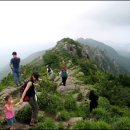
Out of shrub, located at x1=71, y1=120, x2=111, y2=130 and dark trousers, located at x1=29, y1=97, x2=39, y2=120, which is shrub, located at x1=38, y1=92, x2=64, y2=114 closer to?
dark trousers, located at x1=29, y1=97, x2=39, y2=120

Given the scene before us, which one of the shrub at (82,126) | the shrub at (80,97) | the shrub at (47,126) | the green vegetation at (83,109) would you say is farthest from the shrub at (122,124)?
the shrub at (80,97)

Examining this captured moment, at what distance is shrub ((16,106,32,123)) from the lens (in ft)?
53.2

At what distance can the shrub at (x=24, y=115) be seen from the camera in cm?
1622

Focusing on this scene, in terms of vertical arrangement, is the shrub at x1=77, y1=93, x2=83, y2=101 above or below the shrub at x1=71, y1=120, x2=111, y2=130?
below

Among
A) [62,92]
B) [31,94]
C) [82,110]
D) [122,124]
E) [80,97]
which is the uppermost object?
[31,94]

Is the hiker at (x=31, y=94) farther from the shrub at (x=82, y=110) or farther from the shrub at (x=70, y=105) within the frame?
the shrub at (x=70, y=105)

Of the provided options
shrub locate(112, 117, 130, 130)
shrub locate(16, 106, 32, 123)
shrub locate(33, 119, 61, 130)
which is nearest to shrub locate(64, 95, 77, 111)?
shrub locate(16, 106, 32, 123)

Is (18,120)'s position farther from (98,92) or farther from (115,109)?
(98,92)

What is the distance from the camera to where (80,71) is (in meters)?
35.0

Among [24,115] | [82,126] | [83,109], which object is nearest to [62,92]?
[83,109]

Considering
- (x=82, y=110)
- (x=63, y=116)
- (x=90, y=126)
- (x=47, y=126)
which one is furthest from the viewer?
(x=82, y=110)

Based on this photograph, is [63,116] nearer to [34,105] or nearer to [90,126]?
[34,105]

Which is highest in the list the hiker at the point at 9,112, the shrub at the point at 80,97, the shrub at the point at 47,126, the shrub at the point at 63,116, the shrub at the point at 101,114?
the hiker at the point at 9,112

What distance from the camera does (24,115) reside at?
53.4 ft
